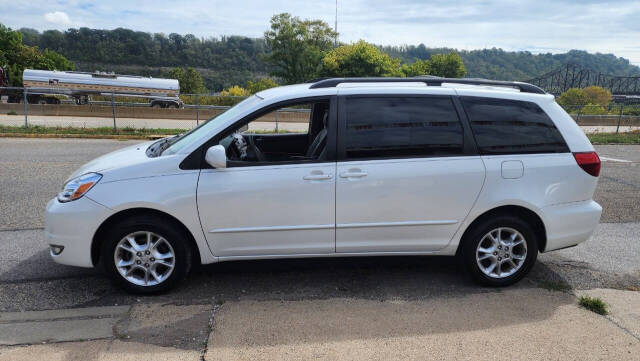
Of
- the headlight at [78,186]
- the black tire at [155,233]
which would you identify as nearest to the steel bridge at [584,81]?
the black tire at [155,233]

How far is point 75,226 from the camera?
387 centimetres

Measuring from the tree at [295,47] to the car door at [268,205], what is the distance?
317ft

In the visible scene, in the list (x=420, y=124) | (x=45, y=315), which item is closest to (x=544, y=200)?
(x=420, y=124)

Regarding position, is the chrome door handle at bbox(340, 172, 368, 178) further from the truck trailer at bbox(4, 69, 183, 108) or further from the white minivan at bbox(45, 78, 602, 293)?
the truck trailer at bbox(4, 69, 183, 108)

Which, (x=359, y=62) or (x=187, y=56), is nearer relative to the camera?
(x=359, y=62)

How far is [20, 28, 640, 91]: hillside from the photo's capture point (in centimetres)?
12731

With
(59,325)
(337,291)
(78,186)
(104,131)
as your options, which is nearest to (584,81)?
(104,131)

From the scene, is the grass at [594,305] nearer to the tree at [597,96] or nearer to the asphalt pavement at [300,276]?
the asphalt pavement at [300,276]

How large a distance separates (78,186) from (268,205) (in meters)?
1.52

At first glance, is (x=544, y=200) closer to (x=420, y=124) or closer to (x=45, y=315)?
(x=420, y=124)

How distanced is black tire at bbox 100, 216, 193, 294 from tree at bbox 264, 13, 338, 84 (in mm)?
96801

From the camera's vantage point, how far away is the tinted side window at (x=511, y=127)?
4.20 meters

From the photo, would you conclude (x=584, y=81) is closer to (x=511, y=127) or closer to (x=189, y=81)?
(x=189, y=81)

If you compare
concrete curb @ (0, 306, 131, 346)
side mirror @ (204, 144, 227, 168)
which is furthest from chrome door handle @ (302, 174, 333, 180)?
concrete curb @ (0, 306, 131, 346)
